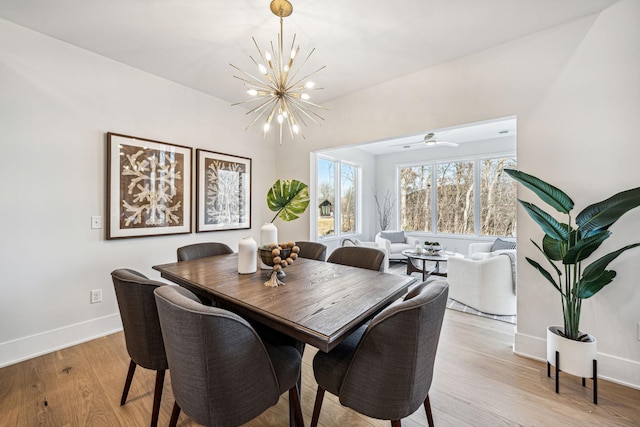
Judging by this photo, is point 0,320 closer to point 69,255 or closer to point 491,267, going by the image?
point 69,255

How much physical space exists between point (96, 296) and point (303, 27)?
A: 3154 millimetres

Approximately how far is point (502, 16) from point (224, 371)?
2962 millimetres

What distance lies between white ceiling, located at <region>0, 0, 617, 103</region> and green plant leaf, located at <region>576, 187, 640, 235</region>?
4.76 ft

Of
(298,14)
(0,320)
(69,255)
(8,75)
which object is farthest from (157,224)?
(298,14)

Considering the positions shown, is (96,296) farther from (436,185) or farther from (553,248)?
(436,185)

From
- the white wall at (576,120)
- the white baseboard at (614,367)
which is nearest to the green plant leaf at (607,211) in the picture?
the white wall at (576,120)

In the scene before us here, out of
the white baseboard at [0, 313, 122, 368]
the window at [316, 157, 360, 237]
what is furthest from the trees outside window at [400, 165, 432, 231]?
the white baseboard at [0, 313, 122, 368]

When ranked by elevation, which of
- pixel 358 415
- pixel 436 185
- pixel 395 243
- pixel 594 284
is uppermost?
pixel 436 185

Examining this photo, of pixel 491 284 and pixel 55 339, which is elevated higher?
pixel 491 284

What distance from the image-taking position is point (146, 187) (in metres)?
2.85

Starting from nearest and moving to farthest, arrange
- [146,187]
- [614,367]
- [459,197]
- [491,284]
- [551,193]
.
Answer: [551,193] < [614,367] < [146,187] < [491,284] < [459,197]

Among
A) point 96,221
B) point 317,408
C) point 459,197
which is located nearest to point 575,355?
point 317,408

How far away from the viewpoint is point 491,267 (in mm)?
3059

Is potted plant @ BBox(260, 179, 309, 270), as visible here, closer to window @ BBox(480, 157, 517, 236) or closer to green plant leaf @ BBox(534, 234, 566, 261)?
green plant leaf @ BBox(534, 234, 566, 261)
